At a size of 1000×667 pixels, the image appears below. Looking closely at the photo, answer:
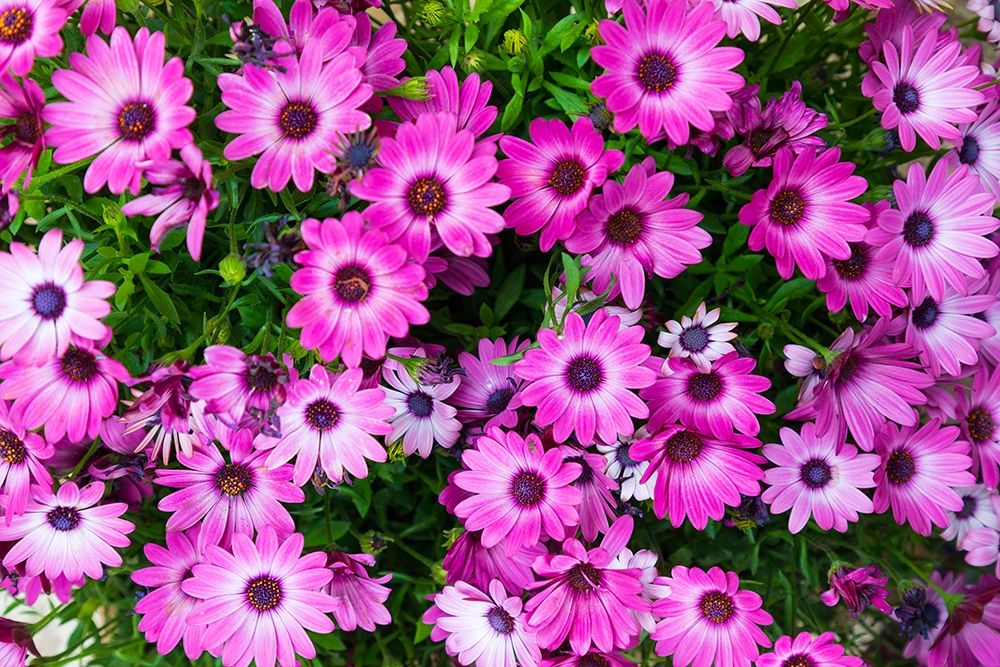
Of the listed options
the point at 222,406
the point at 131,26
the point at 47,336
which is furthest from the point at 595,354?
the point at 131,26

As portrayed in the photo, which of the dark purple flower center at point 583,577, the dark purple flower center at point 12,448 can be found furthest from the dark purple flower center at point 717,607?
the dark purple flower center at point 12,448

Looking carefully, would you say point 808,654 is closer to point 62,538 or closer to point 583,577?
point 583,577

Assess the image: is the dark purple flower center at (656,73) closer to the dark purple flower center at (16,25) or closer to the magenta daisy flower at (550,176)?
the magenta daisy flower at (550,176)

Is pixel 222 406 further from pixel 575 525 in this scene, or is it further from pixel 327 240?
pixel 575 525

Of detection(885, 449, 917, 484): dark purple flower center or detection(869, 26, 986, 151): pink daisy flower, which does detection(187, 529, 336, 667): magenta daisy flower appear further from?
detection(869, 26, 986, 151): pink daisy flower

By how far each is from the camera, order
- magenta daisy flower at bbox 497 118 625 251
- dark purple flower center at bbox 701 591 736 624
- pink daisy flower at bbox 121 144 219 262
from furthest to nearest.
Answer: dark purple flower center at bbox 701 591 736 624, magenta daisy flower at bbox 497 118 625 251, pink daisy flower at bbox 121 144 219 262

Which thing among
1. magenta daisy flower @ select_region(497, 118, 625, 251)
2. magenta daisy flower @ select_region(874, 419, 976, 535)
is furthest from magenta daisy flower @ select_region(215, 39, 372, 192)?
magenta daisy flower @ select_region(874, 419, 976, 535)
